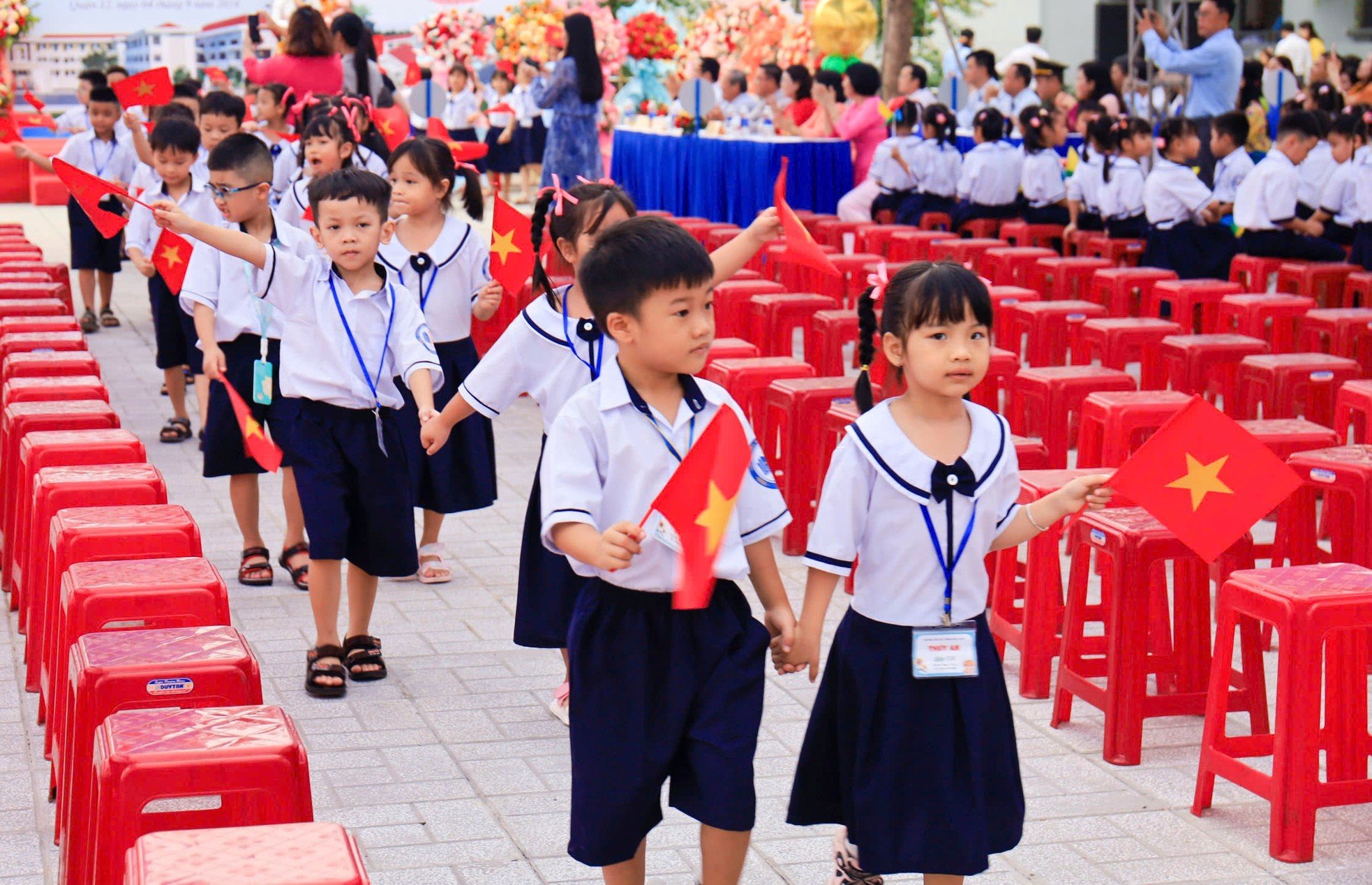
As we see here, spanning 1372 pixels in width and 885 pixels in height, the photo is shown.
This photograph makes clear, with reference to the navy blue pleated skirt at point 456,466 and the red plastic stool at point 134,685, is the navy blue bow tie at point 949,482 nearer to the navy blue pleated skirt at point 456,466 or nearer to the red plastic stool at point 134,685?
the red plastic stool at point 134,685

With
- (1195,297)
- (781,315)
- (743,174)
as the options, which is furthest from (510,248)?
(743,174)

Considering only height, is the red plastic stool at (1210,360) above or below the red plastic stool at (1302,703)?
above

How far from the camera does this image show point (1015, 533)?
302cm

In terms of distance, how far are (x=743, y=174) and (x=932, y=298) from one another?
10.7 meters

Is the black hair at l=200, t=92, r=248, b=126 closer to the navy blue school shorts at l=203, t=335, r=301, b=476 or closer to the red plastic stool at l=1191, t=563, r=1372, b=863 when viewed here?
the navy blue school shorts at l=203, t=335, r=301, b=476

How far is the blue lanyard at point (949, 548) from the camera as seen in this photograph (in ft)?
9.51

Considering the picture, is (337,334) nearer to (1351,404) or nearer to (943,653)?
(943,653)

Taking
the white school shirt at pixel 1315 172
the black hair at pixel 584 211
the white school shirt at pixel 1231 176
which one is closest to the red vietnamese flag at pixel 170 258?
the black hair at pixel 584 211

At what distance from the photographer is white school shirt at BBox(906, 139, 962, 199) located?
12.2 meters

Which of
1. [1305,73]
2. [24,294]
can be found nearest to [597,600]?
[24,294]

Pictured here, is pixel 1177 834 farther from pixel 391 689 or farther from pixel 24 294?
pixel 24 294

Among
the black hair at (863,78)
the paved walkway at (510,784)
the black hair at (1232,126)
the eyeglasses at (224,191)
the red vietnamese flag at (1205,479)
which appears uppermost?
the black hair at (863,78)

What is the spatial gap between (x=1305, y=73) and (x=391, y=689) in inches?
604

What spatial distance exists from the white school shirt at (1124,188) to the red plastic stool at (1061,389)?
426 cm
